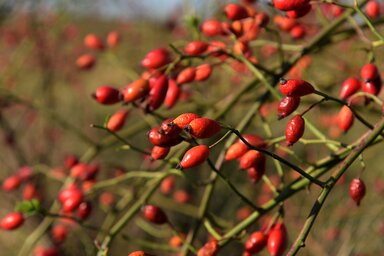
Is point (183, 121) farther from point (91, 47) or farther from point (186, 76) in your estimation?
point (91, 47)

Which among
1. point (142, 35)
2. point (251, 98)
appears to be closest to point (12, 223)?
point (251, 98)

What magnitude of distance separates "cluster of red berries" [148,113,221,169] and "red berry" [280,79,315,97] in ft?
0.53

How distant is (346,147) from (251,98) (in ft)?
3.17

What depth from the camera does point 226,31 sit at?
1.72 metres

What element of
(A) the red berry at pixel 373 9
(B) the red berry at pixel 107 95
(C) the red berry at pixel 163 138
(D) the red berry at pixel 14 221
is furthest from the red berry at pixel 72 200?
(A) the red berry at pixel 373 9

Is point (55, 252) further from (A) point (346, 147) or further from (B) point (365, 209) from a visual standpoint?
(B) point (365, 209)

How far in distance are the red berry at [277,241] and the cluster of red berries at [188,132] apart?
36cm

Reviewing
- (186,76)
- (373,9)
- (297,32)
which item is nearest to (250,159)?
(186,76)

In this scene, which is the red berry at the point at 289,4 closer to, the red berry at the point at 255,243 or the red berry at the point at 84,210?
the red berry at the point at 255,243

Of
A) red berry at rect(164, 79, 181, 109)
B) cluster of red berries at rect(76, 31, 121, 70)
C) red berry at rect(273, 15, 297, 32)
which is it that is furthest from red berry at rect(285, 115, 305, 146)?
cluster of red berries at rect(76, 31, 121, 70)

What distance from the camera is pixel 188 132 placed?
39.4 inches

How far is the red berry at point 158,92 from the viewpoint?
4.59ft

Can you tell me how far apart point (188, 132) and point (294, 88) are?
0.79 feet

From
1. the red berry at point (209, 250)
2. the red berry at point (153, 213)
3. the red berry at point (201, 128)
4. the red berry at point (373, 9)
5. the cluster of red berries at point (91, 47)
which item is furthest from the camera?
the cluster of red berries at point (91, 47)
